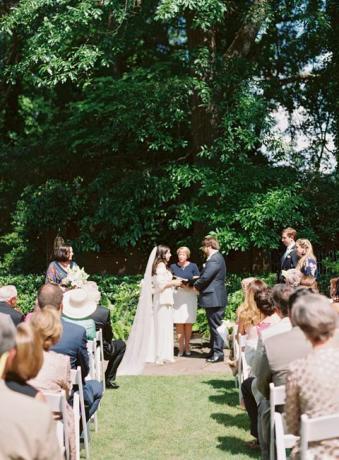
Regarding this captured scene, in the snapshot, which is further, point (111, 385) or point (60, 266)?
point (60, 266)

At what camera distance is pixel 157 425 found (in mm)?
7617

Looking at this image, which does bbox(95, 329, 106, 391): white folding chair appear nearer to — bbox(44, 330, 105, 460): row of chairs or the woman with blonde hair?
bbox(44, 330, 105, 460): row of chairs

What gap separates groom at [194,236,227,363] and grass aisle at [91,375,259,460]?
1.05 m

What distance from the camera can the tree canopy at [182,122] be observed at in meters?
13.8

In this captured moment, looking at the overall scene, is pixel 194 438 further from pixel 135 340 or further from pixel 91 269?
pixel 91 269

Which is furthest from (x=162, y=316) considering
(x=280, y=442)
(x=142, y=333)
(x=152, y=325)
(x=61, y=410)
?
(x=280, y=442)

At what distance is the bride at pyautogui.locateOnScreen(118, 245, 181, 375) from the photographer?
35.4 feet

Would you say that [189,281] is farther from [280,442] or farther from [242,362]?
[280,442]

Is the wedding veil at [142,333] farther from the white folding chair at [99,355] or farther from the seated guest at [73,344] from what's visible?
the seated guest at [73,344]

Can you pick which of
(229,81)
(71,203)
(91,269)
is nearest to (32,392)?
(229,81)

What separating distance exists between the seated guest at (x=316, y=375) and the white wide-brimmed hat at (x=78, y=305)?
14.7 feet

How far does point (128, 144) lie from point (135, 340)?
23.7 feet

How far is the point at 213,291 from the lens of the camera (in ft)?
36.1

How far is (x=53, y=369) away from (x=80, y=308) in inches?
118
